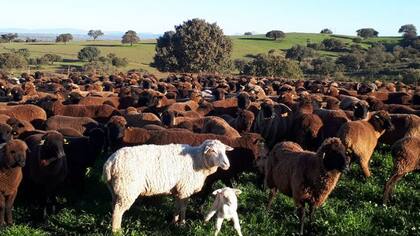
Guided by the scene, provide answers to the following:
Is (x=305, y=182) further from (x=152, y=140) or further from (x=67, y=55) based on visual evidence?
(x=67, y=55)

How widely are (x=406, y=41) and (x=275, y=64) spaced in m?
44.1

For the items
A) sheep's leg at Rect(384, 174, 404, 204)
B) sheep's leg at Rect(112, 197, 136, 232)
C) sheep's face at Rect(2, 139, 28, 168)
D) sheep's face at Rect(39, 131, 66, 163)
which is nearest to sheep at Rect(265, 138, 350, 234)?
sheep's leg at Rect(384, 174, 404, 204)

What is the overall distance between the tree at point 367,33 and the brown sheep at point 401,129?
11530cm

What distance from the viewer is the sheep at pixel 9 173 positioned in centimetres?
823

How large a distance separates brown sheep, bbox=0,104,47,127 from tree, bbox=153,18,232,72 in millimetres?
46837

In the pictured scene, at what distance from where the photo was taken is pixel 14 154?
27.2 feet

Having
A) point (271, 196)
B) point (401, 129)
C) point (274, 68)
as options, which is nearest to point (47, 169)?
point (271, 196)

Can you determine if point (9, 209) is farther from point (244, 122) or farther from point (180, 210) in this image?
point (244, 122)

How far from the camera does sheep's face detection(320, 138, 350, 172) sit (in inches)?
301

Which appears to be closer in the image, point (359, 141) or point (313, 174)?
point (313, 174)

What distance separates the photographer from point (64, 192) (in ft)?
32.6

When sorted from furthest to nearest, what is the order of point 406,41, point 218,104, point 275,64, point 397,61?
point 406,41 → point 397,61 → point 275,64 → point 218,104

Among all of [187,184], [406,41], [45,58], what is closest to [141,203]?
[187,184]

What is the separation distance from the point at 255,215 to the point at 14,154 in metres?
4.36
